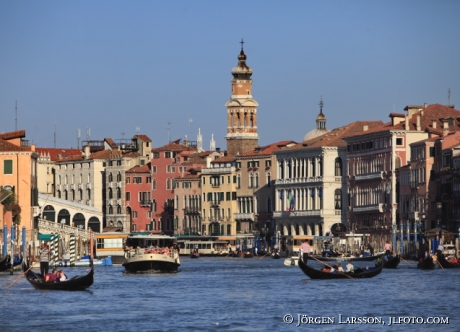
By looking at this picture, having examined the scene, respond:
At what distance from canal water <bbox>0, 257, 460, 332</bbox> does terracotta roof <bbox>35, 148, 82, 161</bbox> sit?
274ft

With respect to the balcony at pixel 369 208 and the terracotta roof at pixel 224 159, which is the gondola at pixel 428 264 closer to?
the balcony at pixel 369 208

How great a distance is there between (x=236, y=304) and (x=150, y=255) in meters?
19.5

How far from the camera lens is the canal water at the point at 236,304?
44125 millimetres

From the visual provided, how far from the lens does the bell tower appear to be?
140m

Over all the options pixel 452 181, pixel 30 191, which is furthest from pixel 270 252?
pixel 30 191

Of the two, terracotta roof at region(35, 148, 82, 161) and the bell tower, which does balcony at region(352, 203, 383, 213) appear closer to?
the bell tower

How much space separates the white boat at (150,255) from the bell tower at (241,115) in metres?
64.1

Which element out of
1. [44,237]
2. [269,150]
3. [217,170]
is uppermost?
[269,150]

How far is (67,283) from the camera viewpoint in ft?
183

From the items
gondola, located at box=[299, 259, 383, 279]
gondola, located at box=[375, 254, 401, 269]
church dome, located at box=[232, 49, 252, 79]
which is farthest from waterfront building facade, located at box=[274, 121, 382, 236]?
gondola, located at box=[299, 259, 383, 279]

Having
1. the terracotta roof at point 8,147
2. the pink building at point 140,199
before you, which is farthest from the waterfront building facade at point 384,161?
the pink building at point 140,199

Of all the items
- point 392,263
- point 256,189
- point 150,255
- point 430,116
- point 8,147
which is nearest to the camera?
point 150,255

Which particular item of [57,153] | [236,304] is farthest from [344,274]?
[57,153]

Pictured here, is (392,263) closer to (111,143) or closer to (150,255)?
(150,255)
